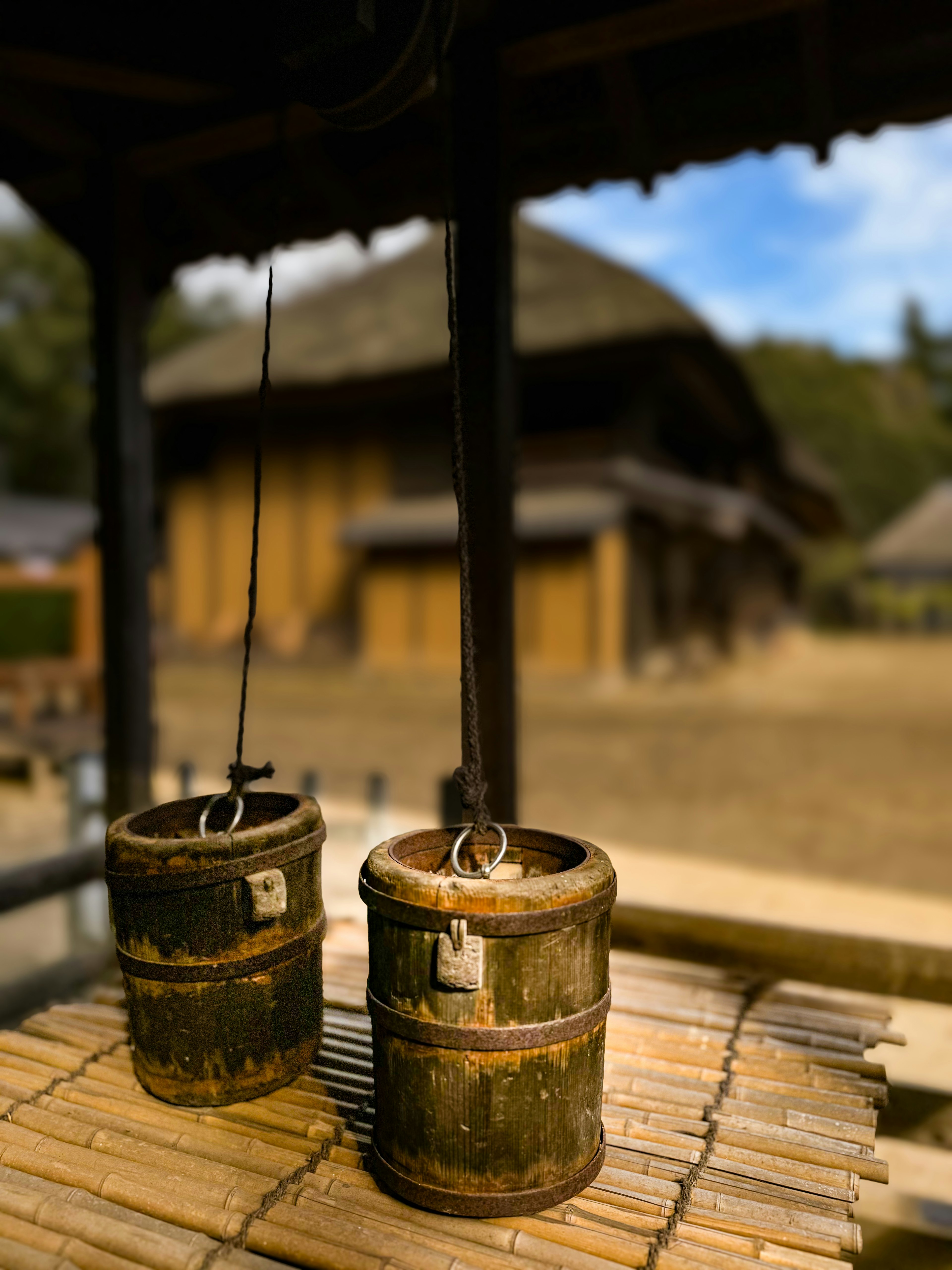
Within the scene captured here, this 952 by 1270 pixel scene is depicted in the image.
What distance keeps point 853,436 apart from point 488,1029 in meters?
44.5

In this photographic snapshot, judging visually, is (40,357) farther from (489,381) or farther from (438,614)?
(489,381)

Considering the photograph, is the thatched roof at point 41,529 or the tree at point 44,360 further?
the tree at point 44,360

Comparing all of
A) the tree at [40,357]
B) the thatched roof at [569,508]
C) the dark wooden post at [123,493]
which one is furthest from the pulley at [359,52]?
the tree at [40,357]

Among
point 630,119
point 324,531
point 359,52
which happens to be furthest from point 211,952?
point 324,531

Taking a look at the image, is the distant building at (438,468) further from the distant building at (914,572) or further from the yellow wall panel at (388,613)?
the distant building at (914,572)

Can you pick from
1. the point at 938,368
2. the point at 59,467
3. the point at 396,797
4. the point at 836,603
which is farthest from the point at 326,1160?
the point at 938,368

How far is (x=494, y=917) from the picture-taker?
1.53 meters

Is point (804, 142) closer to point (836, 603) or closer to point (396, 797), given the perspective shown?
point (396, 797)

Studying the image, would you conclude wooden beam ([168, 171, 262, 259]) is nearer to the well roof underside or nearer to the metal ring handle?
the well roof underside

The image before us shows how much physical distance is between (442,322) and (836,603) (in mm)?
21628

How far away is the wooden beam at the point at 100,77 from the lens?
268cm

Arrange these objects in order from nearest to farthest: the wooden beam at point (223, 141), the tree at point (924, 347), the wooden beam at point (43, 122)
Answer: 1. the wooden beam at point (223, 141)
2. the wooden beam at point (43, 122)
3. the tree at point (924, 347)

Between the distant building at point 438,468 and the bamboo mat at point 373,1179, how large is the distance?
11.3 m

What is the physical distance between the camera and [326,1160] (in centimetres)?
179
